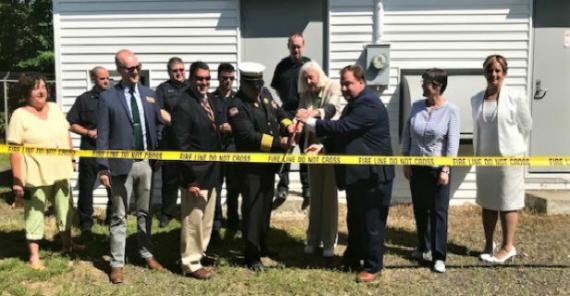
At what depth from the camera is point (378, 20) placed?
7359 millimetres

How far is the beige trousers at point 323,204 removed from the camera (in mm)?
5406

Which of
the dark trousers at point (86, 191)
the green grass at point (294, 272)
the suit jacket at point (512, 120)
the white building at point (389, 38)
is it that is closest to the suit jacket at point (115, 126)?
the green grass at point (294, 272)

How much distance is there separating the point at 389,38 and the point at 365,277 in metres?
3.84

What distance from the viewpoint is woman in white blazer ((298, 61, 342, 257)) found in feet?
16.5

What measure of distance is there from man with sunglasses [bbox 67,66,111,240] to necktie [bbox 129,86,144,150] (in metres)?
1.54

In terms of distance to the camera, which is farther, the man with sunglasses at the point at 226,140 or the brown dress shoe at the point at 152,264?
the man with sunglasses at the point at 226,140

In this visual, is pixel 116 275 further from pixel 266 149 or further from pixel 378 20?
pixel 378 20

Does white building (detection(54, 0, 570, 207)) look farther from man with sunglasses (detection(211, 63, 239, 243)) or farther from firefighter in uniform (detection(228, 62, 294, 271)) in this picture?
firefighter in uniform (detection(228, 62, 294, 271))

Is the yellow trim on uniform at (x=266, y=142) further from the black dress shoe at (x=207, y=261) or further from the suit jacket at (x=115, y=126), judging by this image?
the black dress shoe at (x=207, y=261)

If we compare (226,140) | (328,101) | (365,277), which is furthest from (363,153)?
(226,140)

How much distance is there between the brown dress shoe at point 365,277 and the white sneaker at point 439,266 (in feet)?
2.12

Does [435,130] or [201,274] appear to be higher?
[435,130]

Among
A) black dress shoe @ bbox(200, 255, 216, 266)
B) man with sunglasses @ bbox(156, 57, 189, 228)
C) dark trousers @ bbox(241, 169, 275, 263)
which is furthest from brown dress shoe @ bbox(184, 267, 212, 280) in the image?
man with sunglasses @ bbox(156, 57, 189, 228)

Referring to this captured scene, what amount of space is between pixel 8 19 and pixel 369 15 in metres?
26.5
